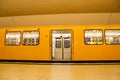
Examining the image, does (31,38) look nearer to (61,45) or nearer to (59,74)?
(61,45)

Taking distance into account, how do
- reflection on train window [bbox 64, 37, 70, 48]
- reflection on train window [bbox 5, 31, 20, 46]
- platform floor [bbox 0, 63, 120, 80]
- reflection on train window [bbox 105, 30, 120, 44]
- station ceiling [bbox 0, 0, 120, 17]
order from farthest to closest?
1. reflection on train window [bbox 5, 31, 20, 46]
2. reflection on train window [bbox 64, 37, 70, 48]
3. station ceiling [bbox 0, 0, 120, 17]
4. reflection on train window [bbox 105, 30, 120, 44]
5. platform floor [bbox 0, 63, 120, 80]

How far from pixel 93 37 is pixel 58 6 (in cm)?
249

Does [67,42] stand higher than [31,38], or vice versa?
[31,38]

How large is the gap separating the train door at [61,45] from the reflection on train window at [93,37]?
928 millimetres

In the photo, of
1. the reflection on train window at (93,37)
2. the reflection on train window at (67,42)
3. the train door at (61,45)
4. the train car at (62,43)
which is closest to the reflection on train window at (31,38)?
the train car at (62,43)

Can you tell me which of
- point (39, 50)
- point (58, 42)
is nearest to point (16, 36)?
point (39, 50)

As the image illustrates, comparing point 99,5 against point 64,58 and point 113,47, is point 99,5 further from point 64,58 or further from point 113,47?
point 64,58

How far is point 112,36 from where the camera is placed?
10625 millimetres

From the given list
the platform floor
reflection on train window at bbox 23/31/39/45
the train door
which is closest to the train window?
reflection on train window at bbox 23/31/39/45

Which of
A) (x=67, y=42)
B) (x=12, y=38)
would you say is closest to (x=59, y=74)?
(x=67, y=42)

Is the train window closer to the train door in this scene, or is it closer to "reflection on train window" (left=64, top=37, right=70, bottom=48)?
the train door

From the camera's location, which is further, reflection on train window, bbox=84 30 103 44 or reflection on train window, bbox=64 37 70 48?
reflection on train window, bbox=64 37 70 48

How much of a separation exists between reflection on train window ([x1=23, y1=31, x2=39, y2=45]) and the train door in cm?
90

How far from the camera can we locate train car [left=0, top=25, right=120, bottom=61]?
1055 cm
